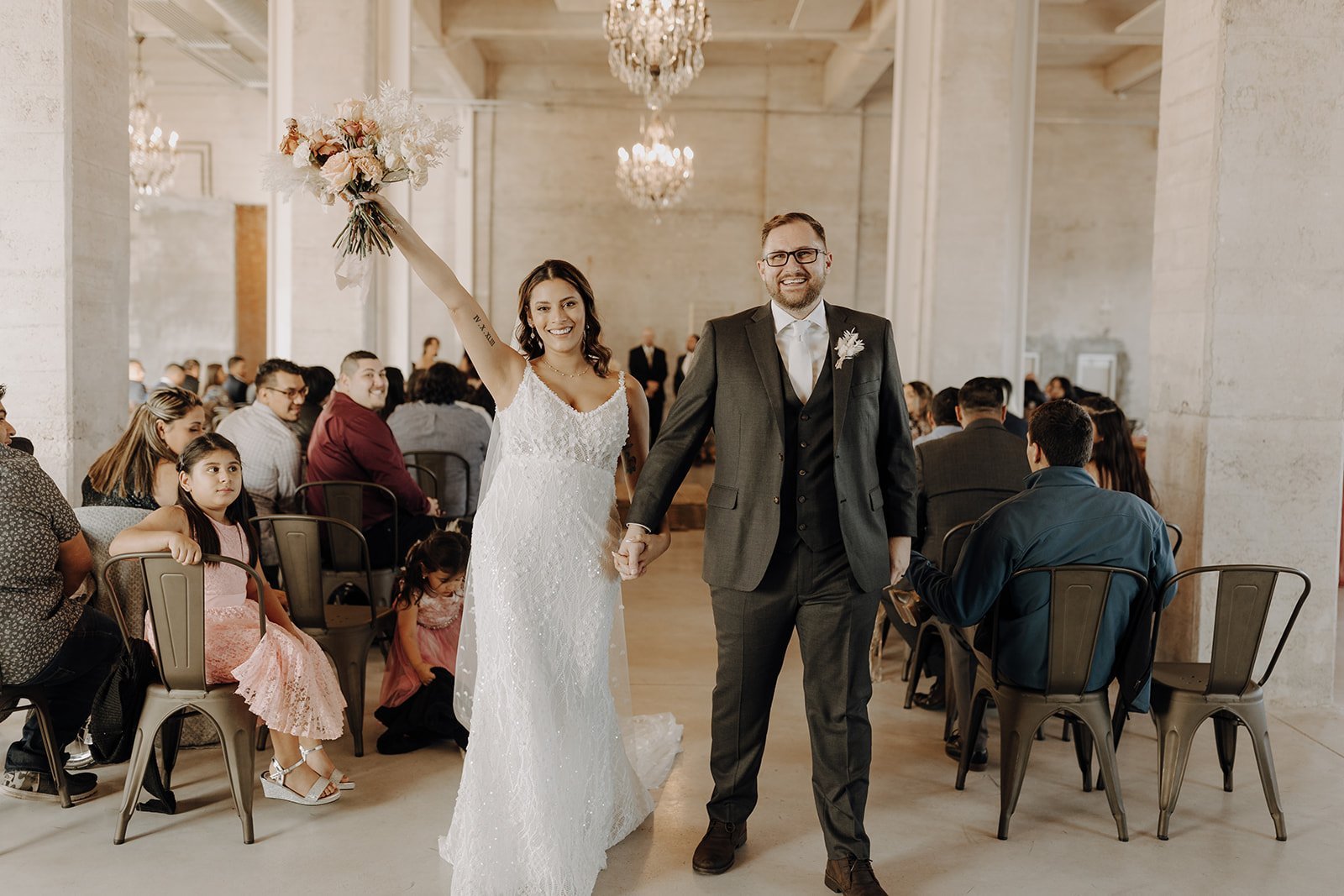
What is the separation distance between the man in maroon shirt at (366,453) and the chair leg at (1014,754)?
2871 mm

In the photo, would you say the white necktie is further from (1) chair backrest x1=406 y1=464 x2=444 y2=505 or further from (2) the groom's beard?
(1) chair backrest x1=406 y1=464 x2=444 y2=505

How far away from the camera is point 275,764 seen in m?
3.78

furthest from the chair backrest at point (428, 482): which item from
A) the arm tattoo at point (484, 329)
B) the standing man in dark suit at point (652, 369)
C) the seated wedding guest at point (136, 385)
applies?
the standing man in dark suit at point (652, 369)

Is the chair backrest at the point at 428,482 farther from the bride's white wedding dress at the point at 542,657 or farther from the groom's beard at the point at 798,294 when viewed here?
the groom's beard at the point at 798,294

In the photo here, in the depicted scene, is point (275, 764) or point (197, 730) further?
point (197, 730)

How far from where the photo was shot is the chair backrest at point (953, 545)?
13.7 feet

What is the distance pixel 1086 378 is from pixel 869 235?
4.36 m

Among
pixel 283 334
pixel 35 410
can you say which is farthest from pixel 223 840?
pixel 283 334

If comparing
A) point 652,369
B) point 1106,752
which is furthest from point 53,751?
point 652,369

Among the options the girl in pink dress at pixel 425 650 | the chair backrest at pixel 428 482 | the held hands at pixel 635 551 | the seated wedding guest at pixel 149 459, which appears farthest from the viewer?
the chair backrest at pixel 428 482

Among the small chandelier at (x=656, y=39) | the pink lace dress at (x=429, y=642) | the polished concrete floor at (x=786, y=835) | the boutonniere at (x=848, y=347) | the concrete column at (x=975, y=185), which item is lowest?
the polished concrete floor at (x=786, y=835)

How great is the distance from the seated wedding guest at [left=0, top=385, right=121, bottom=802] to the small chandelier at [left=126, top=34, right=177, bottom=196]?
1135cm

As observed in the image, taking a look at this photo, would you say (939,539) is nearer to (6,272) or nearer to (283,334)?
(6,272)

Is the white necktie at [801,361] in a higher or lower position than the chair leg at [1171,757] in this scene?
higher
